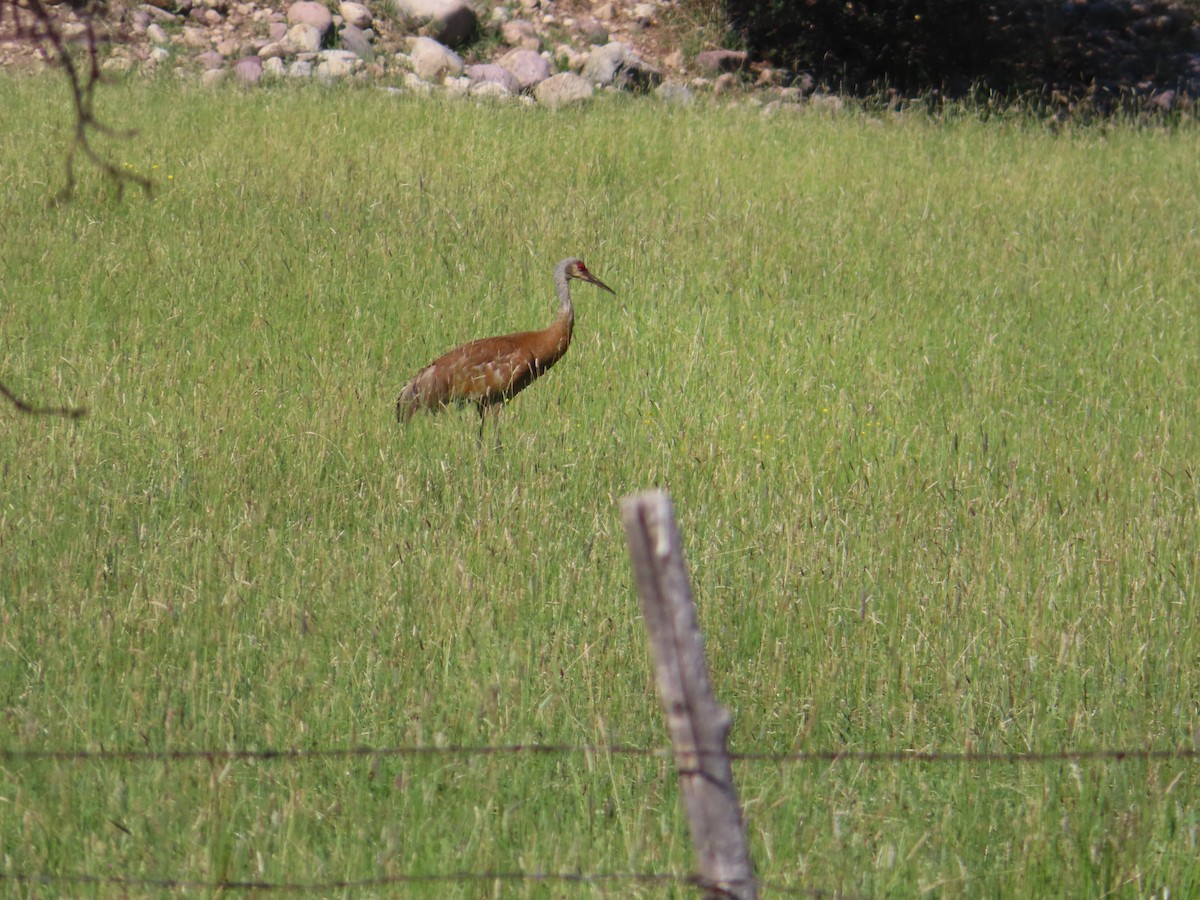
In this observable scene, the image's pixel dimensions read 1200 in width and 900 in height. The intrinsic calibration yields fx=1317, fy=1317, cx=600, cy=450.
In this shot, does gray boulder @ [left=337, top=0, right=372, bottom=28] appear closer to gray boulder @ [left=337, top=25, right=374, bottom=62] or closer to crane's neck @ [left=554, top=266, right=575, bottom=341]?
gray boulder @ [left=337, top=25, right=374, bottom=62]

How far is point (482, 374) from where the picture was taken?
664cm

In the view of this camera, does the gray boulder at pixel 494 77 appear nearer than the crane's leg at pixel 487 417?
No

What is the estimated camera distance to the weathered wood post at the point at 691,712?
2020mm

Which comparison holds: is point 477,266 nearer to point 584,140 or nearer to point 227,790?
point 584,140

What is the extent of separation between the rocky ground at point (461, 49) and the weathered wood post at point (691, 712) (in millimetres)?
12695

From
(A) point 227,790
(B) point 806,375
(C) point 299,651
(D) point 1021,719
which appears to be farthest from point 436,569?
(B) point 806,375

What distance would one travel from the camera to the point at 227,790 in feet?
10.4

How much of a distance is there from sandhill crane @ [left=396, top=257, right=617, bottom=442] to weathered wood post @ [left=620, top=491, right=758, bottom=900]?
4299 millimetres

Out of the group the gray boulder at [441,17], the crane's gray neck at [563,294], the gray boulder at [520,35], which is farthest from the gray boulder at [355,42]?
the crane's gray neck at [563,294]

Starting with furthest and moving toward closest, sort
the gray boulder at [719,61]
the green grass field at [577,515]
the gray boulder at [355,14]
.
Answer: the gray boulder at [719,61] → the gray boulder at [355,14] → the green grass field at [577,515]

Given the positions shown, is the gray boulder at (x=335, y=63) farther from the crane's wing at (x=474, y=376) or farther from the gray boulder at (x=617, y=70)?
the crane's wing at (x=474, y=376)

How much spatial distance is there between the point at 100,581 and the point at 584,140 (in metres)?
8.03

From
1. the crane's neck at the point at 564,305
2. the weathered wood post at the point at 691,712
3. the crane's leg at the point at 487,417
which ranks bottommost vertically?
the crane's leg at the point at 487,417

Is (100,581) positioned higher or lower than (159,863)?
lower
